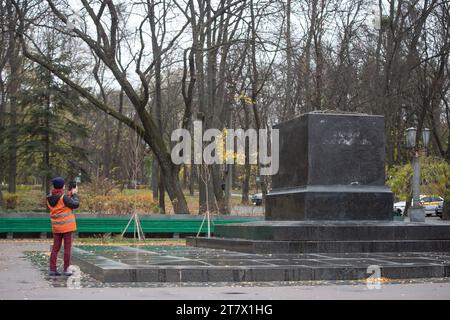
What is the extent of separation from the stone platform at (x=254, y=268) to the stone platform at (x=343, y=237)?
1138 millimetres

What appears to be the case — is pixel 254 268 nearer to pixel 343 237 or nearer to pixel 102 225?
pixel 343 237

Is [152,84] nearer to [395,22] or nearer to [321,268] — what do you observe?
[395,22]

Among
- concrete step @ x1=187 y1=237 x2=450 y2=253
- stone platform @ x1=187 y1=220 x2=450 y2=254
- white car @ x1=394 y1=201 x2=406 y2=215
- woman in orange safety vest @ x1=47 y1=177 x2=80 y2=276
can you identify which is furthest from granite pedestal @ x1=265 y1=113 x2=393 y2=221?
white car @ x1=394 y1=201 x2=406 y2=215

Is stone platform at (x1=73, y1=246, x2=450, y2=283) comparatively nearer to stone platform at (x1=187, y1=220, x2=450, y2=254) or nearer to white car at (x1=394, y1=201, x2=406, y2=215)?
stone platform at (x1=187, y1=220, x2=450, y2=254)

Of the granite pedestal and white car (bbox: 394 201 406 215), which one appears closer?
the granite pedestal

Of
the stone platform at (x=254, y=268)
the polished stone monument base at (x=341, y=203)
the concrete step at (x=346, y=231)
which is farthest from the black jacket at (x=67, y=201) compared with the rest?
the polished stone monument base at (x=341, y=203)

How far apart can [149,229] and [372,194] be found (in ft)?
41.7

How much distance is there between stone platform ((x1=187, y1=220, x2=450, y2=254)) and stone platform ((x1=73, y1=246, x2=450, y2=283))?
1.14 meters

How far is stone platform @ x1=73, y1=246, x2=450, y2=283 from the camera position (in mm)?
10828

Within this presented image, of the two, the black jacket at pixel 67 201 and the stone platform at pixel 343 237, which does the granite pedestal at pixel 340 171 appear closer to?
the stone platform at pixel 343 237

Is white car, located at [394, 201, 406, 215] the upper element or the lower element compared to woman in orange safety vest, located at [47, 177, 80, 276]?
lower

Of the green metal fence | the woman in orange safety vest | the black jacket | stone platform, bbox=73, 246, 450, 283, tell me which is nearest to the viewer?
stone platform, bbox=73, 246, 450, 283
